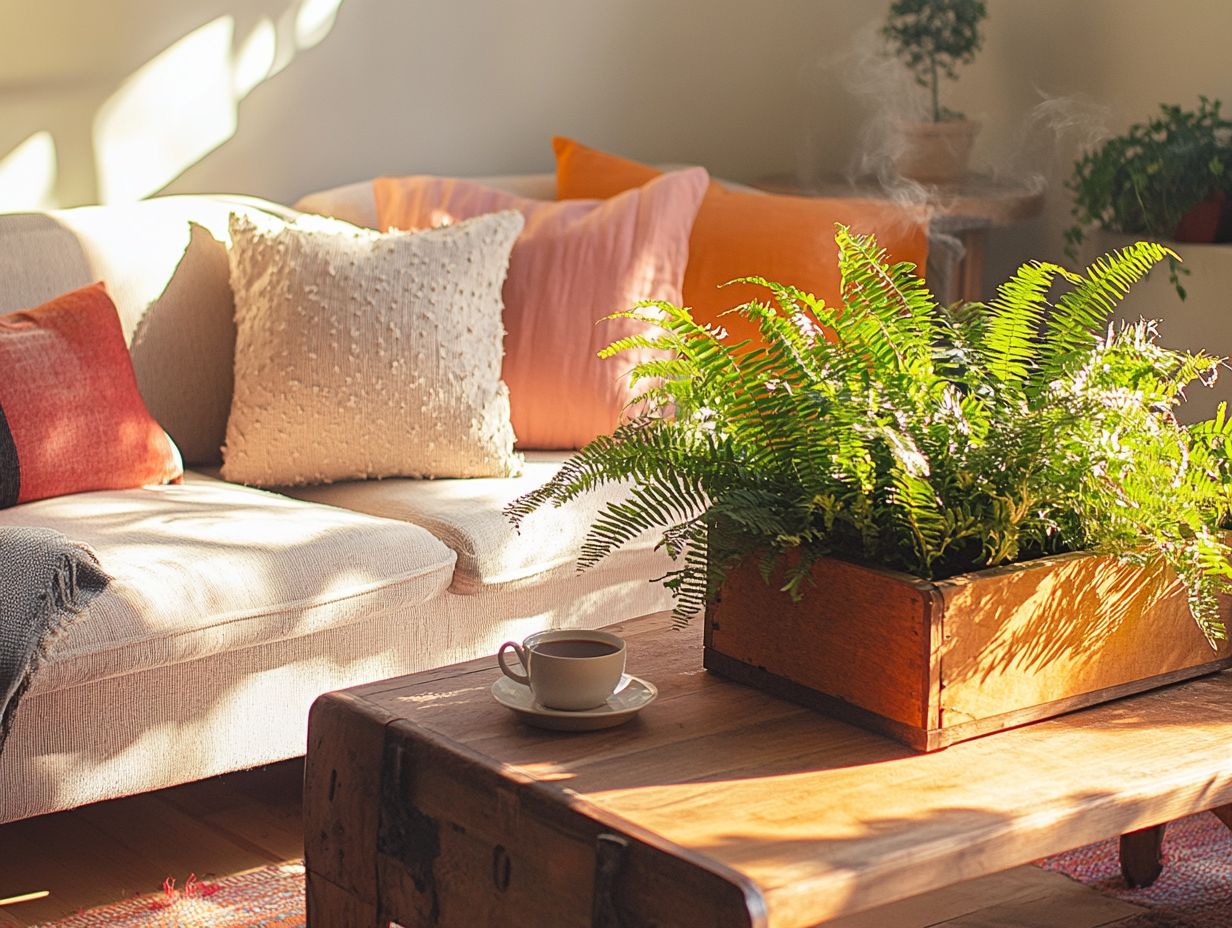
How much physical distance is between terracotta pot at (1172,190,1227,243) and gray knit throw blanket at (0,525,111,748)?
250 centimetres

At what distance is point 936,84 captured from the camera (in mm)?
3799

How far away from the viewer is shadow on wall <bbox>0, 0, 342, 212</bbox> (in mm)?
2979

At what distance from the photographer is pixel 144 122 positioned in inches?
122

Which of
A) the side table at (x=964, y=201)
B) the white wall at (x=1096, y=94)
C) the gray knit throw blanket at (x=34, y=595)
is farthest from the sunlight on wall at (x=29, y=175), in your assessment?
the white wall at (x=1096, y=94)

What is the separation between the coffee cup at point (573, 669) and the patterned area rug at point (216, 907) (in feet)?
2.32

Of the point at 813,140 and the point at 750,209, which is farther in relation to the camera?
the point at 813,140

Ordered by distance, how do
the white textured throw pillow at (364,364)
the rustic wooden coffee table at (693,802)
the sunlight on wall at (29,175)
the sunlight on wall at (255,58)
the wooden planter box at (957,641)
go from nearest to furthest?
the rustic wooden coffee table at (693,802), the wooden planter box at (957,641), the white textured throw pillow at (364,364), the sunlight on wall at (29,175), the sunlight on wall at (255,58)

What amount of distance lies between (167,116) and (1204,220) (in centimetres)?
216

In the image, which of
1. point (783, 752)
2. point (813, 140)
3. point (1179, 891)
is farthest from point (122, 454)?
point (813, 140)

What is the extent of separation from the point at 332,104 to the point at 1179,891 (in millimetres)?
2231

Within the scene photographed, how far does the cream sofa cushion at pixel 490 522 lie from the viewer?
7.85ft

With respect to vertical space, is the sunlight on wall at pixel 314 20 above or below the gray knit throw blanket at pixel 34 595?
above

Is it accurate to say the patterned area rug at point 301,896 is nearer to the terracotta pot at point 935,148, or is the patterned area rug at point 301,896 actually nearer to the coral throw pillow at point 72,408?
the coral throw pillow at point 72,408

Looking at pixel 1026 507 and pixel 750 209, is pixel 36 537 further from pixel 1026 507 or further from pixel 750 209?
pixel 750 209
